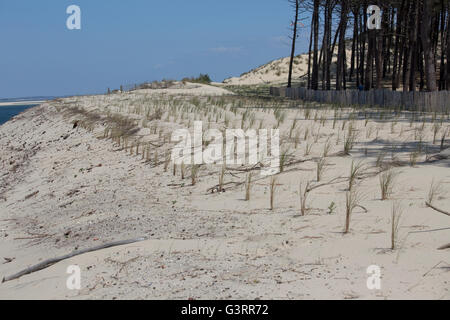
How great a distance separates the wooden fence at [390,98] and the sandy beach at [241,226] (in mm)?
4666

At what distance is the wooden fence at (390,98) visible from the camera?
14805mm

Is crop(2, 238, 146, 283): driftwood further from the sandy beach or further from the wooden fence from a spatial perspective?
the wooden fence

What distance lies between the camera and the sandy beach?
3746 mm

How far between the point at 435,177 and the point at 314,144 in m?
3.29

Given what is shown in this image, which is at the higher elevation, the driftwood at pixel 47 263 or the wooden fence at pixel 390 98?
the wooden fence at pixel 390 98

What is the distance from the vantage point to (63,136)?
52.1ft

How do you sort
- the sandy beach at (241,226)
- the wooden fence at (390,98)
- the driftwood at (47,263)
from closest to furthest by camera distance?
the sandy beach at (241,226) → the driftwood at (47,263) → the wooden fence at (390,98)

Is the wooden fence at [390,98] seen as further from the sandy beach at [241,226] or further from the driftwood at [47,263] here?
the driftwood at [47,263]

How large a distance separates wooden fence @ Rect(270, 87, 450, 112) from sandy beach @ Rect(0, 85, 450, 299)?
15.3ft

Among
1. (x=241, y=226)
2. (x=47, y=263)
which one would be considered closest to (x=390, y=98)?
(x=241, y=226)

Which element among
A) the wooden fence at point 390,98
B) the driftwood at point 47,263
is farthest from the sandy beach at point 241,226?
the wooden fence at point 390,98

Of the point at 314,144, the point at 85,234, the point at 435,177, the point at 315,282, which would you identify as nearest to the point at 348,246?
the point at 315,282

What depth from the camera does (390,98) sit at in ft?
58.8

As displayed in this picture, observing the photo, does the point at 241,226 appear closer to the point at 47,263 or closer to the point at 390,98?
the point at 47,263
